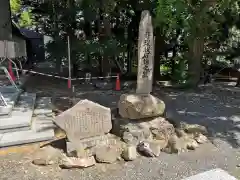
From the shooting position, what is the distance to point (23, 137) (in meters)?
5.01

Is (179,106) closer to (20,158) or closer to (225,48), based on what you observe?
(20,158)

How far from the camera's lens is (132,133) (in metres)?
5.33

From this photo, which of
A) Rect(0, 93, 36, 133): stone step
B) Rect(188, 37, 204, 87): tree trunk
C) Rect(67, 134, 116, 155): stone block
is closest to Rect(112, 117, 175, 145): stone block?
Rect(67, 134, 116, 155): stone block

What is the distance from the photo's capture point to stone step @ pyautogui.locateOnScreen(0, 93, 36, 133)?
5.24 meters

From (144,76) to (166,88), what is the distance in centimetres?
462

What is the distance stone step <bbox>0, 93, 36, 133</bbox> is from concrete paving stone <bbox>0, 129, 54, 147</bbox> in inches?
5.2

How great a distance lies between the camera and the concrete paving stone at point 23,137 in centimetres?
485

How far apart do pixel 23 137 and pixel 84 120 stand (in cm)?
119

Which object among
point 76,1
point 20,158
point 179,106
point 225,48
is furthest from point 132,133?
point 225,48

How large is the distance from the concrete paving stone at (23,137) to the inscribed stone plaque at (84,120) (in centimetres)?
52

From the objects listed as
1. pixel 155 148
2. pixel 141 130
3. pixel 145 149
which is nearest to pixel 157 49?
pixel 141 130

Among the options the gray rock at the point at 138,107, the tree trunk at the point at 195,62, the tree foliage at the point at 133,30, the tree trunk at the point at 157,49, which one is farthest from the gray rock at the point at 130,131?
the tree trunk at the point at 157,49

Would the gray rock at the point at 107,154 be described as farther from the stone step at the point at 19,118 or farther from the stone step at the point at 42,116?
the stone step at the point at 19,118

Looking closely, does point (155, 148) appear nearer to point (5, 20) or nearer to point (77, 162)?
point (77, 162)
